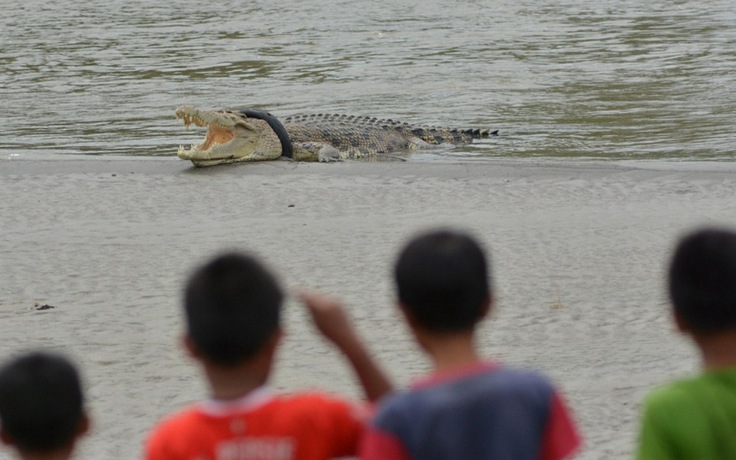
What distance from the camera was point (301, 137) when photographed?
42.7ft

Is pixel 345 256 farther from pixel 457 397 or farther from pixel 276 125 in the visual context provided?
pixel 276 125

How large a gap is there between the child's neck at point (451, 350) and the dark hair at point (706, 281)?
44cm

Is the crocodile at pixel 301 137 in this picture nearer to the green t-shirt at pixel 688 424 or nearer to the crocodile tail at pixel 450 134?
the crocodile tail at pixel 450 134

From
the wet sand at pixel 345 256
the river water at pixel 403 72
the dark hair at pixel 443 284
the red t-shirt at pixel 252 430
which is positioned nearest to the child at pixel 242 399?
the red t-shirt at pixel 252 430

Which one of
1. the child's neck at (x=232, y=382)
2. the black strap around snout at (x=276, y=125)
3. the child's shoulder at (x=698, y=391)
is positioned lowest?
the black strap around snout at (x=276, y=125)

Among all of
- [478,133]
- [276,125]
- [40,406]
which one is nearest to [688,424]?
[40,406]

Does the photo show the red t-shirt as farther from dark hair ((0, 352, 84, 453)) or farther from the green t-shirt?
the green t-shirt

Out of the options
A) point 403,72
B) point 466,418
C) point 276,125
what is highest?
point 466,418

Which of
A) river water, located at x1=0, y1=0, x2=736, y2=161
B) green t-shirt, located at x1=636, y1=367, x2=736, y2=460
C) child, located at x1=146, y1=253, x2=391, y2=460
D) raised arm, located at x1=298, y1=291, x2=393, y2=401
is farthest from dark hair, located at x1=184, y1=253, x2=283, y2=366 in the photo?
river water, located at x1=0, y1=0, x2=736, y2=161

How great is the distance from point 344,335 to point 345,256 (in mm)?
4616

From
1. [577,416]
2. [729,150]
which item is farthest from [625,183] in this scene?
[577,416]

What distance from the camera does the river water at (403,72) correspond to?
1298 cm

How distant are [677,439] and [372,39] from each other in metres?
20.7

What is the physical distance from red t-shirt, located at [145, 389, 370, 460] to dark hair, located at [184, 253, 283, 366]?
97 mm
